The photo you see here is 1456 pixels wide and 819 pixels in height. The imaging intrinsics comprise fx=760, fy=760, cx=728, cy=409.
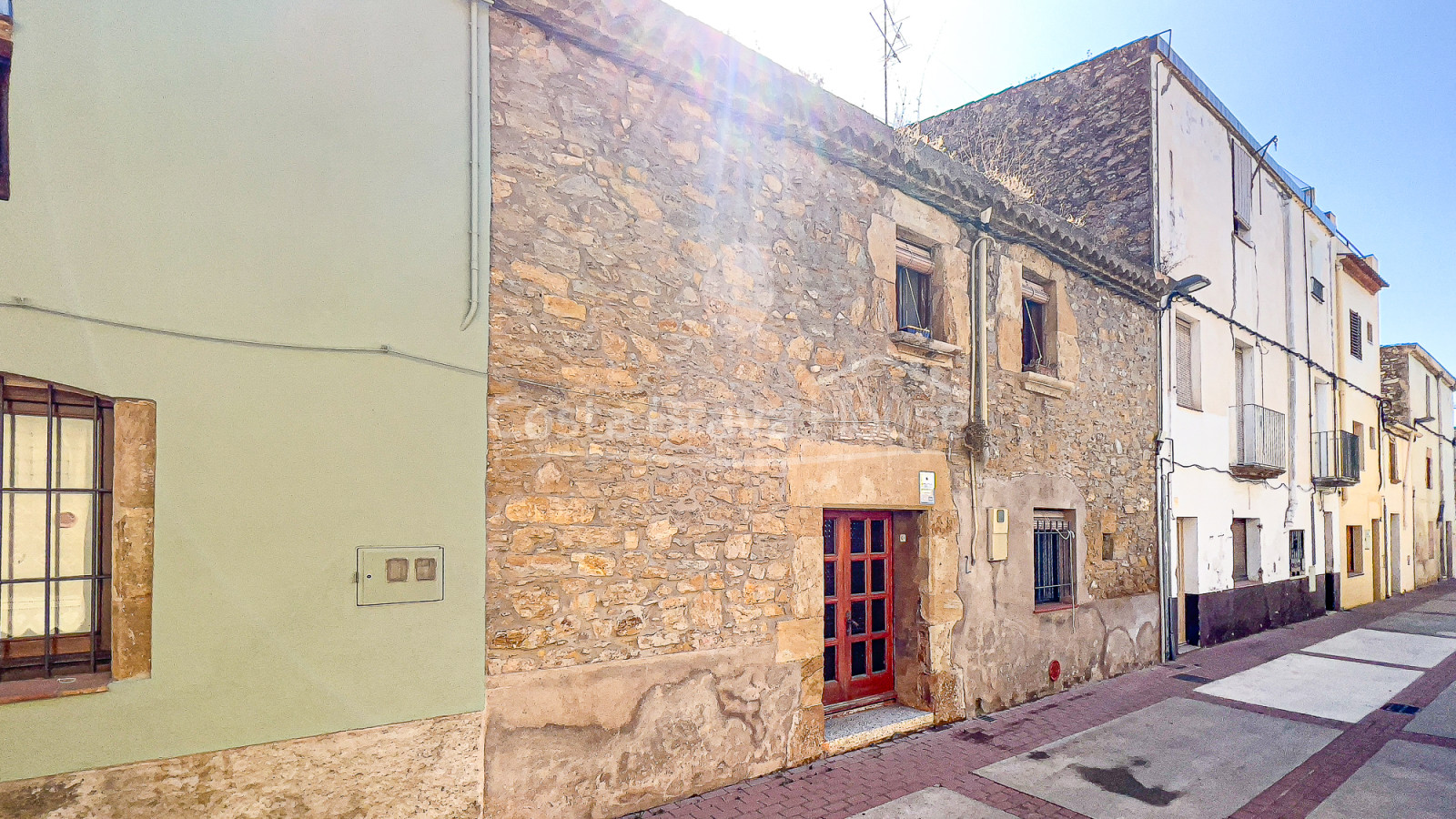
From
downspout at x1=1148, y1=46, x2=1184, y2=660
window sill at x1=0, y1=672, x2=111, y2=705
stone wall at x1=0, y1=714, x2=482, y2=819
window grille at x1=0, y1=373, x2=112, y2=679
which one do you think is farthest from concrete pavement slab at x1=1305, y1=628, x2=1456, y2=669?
window grille at x1=0, y1=373, x2=112, y2=679

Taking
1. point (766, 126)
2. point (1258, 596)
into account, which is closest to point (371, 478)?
point (766, 126)

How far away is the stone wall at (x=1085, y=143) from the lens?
1061 cm

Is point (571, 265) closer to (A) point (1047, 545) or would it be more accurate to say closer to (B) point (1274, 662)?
(A) point (1047, 545)

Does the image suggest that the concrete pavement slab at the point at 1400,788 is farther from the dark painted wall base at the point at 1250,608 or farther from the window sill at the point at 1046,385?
the dark painted wall base at the point at 1250,608

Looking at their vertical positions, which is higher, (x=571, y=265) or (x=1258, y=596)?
(x=571, y=265)

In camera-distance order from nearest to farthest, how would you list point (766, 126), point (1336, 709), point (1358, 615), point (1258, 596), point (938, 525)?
1. point (766, 126)
2. point (938, 525)
3. point (1336, 709)
4. point (1258, 596)
5. point (1358, 615)

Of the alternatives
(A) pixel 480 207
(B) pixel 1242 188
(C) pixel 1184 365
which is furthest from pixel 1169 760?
(B) pixel 1242 188

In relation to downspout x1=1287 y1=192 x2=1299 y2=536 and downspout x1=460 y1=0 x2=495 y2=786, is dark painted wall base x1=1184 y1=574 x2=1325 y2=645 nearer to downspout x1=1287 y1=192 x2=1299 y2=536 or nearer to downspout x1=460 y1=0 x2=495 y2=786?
downspout x1=1287 y1=192 x2=1299 y2=536

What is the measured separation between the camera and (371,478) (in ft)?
12.5

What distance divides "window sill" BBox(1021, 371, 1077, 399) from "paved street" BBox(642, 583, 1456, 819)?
3149mm

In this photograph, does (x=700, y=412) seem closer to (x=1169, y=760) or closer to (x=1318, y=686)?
(x=1169, y=760)

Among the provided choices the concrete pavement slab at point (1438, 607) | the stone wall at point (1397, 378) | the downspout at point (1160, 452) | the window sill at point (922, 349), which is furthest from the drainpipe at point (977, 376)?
the stone wall at point (1397, 378)

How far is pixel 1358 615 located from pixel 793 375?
1584cm

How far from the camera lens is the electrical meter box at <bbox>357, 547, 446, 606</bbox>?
378 cm
